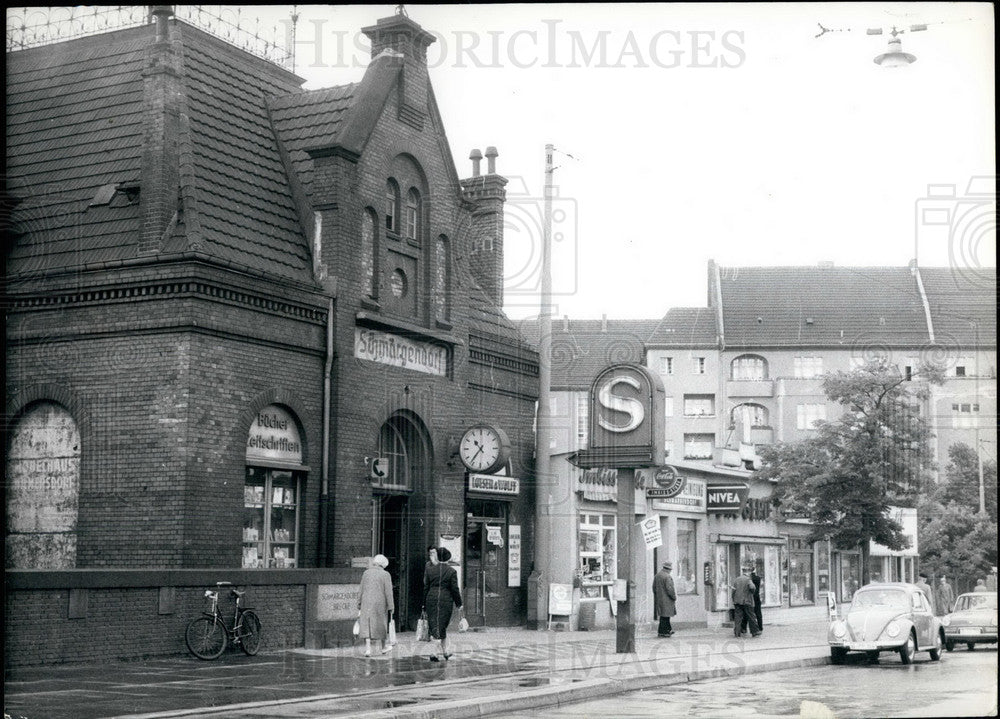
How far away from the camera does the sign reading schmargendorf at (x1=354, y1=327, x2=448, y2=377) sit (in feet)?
79.7

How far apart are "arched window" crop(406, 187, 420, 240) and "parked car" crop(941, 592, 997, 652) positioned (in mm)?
13108

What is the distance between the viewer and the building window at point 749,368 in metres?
71.3

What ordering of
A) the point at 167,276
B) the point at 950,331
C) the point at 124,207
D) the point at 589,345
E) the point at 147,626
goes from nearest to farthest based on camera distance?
the point at 147,626, the point at 167,276, the point at 124,207, the point at 950,331, the point at 589,345

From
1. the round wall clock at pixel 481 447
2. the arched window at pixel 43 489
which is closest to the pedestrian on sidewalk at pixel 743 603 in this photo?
the round wall clock at pixel 481 447

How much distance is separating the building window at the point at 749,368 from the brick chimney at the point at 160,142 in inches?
2069

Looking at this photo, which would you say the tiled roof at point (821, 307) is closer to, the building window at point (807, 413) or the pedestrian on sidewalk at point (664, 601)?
the building window at point (807, 413)

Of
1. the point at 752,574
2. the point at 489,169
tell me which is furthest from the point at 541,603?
the point at 489,169

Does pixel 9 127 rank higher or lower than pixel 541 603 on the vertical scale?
higher

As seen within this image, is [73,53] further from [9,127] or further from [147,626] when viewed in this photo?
[147,626]

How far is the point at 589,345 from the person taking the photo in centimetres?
6525

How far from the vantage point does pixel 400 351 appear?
2536 cm

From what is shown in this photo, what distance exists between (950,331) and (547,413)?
127ft

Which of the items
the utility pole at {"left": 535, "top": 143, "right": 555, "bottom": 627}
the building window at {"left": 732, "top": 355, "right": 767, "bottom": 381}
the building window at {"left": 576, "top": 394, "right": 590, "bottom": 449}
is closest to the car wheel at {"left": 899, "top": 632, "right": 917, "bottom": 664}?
the utility pole at {"left": 535, "top": 143, "right": 555, "bottom": 627}

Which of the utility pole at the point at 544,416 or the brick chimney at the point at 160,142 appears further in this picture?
the utility pole at the point at 544,416
